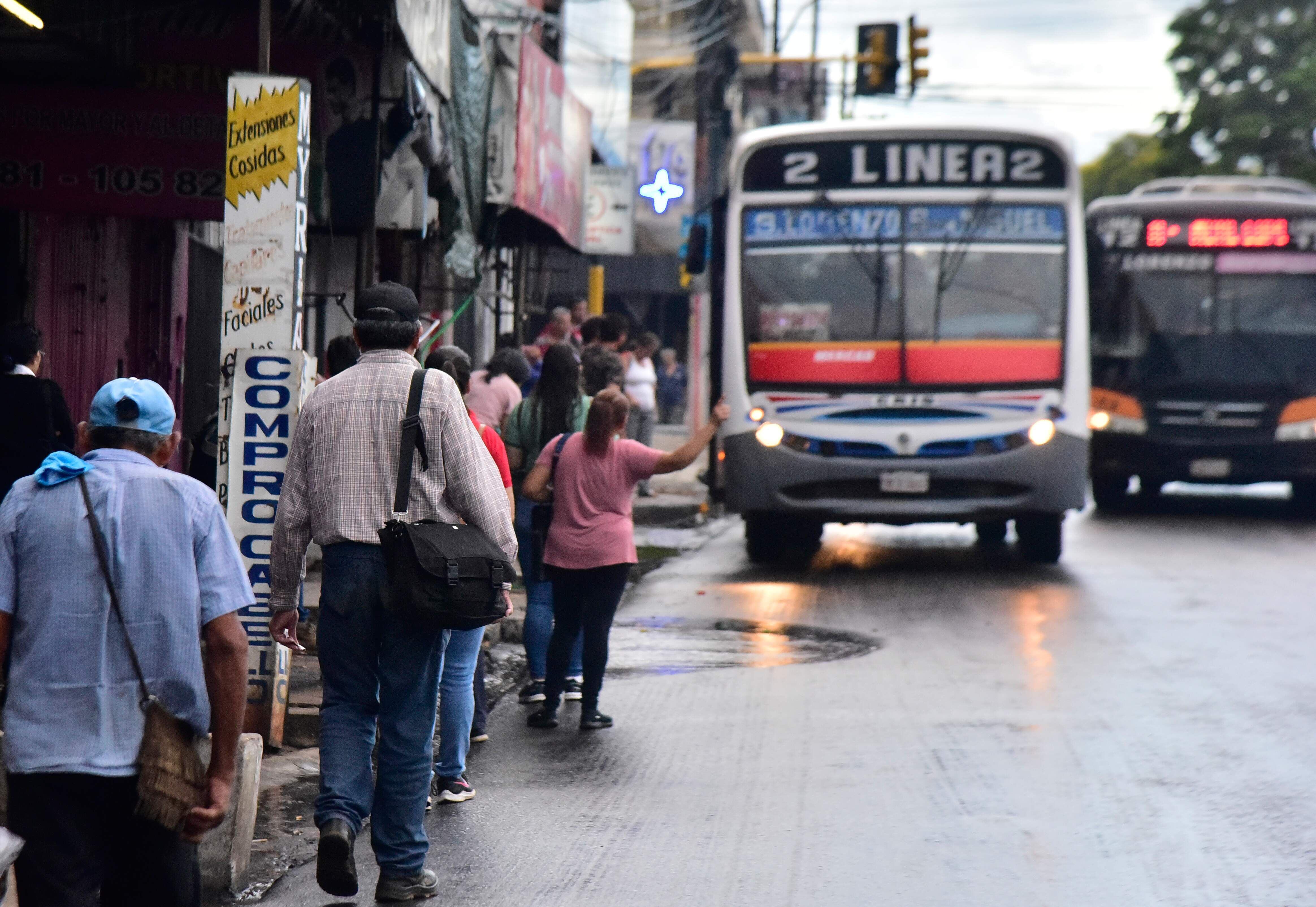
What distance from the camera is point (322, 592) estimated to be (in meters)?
5.14

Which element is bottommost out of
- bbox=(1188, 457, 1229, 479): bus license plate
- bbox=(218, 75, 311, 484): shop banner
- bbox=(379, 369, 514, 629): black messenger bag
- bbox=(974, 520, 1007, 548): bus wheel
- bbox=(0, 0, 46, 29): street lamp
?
bbox=(974, 520, 1007, 548): bus wheel

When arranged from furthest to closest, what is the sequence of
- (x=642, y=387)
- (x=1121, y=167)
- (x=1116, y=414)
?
(x=1121, y=167)
(x=1116, y=414)
(x=642, y=387)

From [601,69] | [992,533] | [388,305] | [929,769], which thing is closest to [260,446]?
[388,305]

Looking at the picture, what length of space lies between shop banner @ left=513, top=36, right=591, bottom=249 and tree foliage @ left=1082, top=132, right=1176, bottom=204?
43.6m

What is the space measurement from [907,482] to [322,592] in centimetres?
836

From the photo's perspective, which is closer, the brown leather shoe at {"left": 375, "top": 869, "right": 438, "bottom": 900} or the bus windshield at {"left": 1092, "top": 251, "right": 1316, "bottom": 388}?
the brown leather shoe at {"left": 375, "top": 869, "right": 438, "bottom": 900}

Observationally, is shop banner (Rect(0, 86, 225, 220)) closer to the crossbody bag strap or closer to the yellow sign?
the yellow sign

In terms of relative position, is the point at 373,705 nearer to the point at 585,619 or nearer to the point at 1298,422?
the point at 585,619

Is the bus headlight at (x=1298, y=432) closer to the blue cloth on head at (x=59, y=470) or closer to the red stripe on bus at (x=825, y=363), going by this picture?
the red stripe on bus at (x=825, y=363)

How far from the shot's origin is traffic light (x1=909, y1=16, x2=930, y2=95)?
22750 mm

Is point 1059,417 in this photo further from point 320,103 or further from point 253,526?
point 253,526

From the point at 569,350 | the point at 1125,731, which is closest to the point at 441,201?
the point at 569,350

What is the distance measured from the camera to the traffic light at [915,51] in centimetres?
2275

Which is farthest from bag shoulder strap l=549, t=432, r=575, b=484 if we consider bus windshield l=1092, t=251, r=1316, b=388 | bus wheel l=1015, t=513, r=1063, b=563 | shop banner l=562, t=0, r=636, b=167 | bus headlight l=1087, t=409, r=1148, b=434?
shop banner l=562, t=0, r=636, b=167
